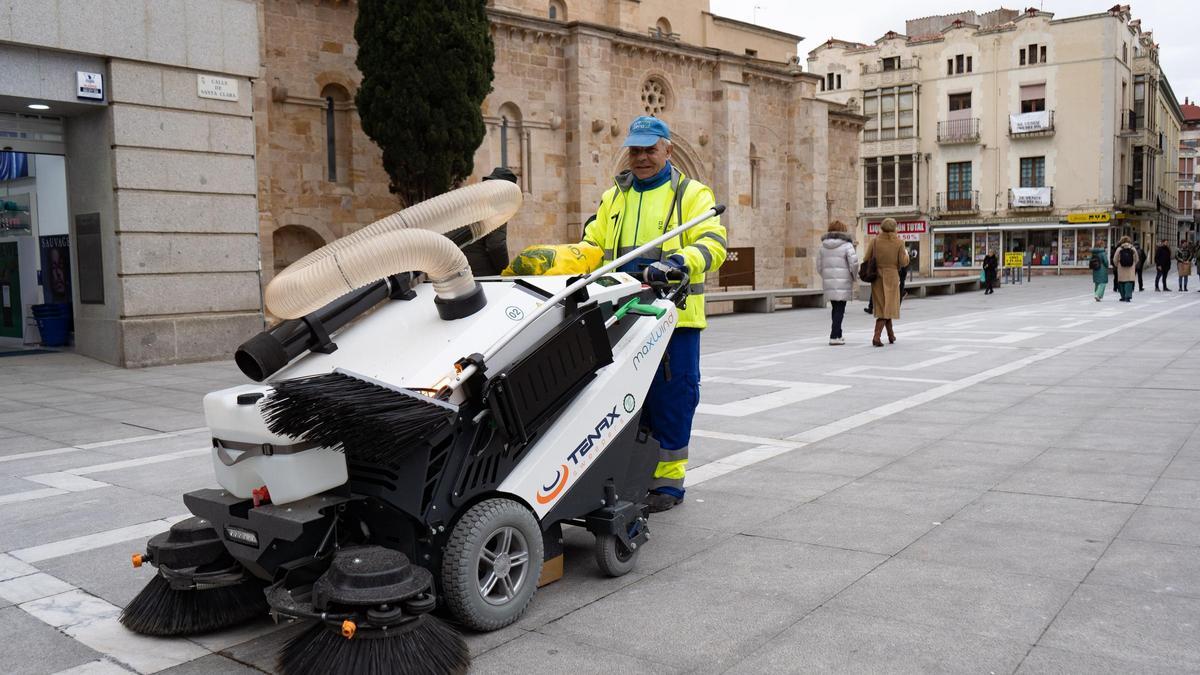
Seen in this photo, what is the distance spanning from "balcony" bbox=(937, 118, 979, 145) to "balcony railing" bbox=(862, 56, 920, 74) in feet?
12.0

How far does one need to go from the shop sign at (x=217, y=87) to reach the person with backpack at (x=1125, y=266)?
19.7 meters

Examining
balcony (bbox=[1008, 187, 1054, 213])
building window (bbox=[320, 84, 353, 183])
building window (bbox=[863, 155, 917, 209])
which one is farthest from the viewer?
building window (bbox=[863, 155, 917, 209])

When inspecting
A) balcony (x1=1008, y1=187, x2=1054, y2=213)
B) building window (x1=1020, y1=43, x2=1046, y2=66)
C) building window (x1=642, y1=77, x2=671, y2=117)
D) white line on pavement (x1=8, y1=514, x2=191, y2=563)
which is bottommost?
white line on pavement (x1=8, y1=514, x2=191, y2=563)

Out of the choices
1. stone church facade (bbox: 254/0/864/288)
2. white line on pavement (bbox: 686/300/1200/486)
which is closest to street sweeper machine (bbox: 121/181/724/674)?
white line on pavement (bbox: 686/300/1200/486)

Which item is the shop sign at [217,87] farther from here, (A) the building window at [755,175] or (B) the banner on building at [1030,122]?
(B) the banner on building at [1030,122]

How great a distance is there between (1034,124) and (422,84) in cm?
4342

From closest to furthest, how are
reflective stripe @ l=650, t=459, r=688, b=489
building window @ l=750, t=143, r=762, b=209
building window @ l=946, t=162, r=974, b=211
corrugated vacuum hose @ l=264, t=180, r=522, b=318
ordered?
corrugated vacuum hose @ l=264, t=180, r=522, b=318 < reflective stripe @ l=650, t=459, r=688, b=489 < building window @ l=750, t=143, r=762, b=209 < building window @ l=946, t=162, r=974, b=211

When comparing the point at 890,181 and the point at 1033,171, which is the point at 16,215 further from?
the point at 1033,171

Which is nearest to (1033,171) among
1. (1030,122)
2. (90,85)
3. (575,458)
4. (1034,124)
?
(1034,124)

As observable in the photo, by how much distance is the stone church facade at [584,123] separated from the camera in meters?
16.9

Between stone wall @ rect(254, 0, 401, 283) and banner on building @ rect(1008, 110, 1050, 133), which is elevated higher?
banner on building @ rect(1008, 110, 1050, 133)

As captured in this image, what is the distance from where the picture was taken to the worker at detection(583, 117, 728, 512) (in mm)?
4527

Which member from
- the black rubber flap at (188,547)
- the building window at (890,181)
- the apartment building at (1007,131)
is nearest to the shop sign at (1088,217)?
the apartment building at (1007,131)

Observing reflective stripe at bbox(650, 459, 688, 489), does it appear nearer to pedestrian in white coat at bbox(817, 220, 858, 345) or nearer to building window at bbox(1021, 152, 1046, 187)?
pedestrian in white coat at bbox(817, 220, 858, 345)
